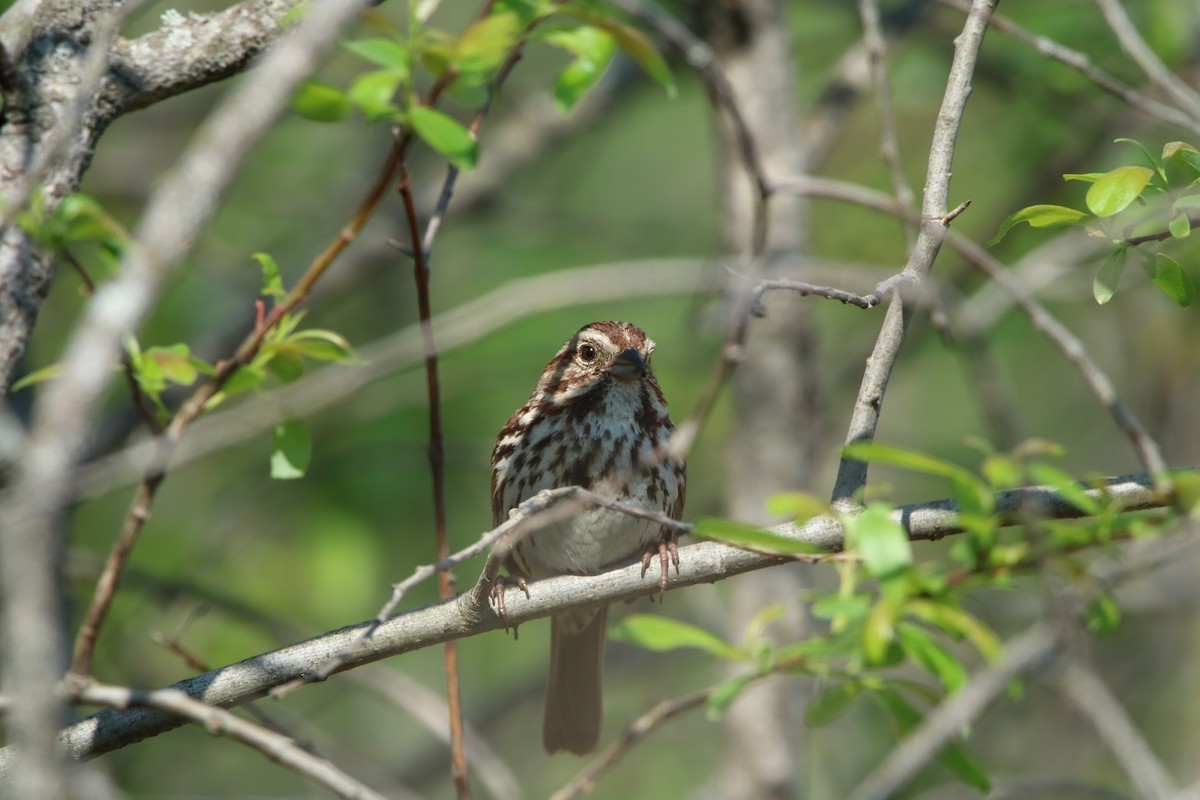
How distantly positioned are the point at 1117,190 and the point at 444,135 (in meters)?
1.34

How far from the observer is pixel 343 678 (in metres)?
5.09

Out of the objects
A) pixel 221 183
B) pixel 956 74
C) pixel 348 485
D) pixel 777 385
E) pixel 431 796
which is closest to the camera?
pixel 221 183

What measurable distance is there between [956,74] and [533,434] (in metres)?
2.20

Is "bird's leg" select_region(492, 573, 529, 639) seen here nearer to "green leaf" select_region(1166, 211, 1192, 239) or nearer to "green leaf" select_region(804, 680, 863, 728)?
"green leaf" select_region(804, 680, 863, 728)

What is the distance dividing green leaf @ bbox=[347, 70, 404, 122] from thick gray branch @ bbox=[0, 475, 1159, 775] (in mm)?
1137

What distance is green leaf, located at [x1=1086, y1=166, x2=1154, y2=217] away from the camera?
2521 mm

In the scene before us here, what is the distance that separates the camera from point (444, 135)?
2.50 metres

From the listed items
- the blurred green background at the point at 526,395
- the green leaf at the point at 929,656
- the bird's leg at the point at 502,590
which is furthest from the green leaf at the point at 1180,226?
the blurred green background at the point at 526,395

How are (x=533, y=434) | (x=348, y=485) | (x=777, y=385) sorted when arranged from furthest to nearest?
(x=348, y=485) < (x=777, y=385) < (x=533, y=434)

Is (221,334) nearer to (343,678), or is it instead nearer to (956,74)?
(343,678)

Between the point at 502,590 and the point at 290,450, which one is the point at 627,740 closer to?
the point at 502,590

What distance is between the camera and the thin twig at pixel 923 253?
2643 mm

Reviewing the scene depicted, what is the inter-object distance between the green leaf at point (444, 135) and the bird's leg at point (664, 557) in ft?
3.31

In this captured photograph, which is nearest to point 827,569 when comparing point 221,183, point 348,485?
point 348,485
